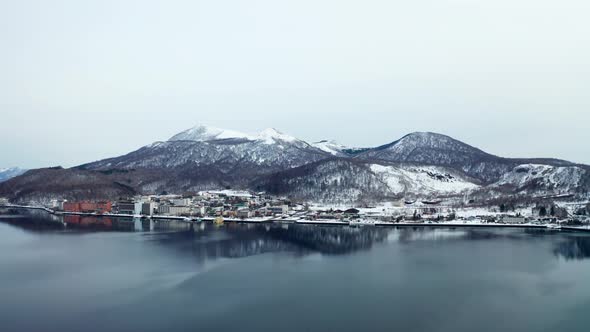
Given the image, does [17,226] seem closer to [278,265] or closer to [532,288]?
[278,265]

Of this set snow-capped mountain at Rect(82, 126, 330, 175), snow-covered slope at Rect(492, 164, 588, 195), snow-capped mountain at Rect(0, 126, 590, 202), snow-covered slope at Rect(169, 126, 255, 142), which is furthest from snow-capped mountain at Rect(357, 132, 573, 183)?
snow-covered slope at Rect(169, 126, 255, 142)

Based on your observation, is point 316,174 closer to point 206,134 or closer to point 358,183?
point 358,183

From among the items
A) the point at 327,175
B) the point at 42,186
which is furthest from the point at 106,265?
the point at 42,186

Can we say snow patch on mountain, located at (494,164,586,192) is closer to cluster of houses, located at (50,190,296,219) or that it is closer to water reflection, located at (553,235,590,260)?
water reflection, located at (553,235,590,260)

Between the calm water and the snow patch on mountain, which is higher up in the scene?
the snow patch on mountain

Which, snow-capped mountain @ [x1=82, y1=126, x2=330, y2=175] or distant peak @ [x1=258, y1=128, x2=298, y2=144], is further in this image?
distant peak @ [x1=258, y1=128, x2=298, y2=144]

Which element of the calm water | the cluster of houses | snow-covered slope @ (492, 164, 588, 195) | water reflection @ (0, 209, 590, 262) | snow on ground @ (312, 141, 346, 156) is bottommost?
the calm water

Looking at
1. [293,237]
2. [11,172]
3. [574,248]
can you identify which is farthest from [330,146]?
[11,172]

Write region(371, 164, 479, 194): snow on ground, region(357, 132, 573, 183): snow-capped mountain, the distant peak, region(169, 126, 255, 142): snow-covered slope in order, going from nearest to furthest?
region(371, 164, 479, 194): snow on ground < region(357, 132, 573, 183): snow-capped mountain < the distant peak < region(169, 126, 255, 142): snow-covered slope
